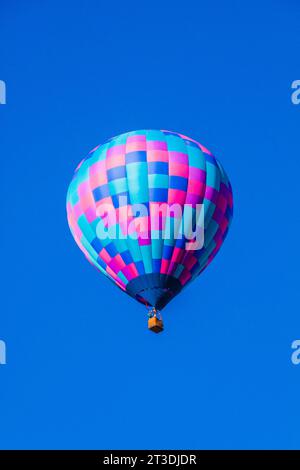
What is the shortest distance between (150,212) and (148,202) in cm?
22

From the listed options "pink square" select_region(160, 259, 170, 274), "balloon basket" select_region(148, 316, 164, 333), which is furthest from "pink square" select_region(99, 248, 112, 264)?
"balloon basket" select_region(148, 316, 164, 333)

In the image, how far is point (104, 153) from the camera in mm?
28953

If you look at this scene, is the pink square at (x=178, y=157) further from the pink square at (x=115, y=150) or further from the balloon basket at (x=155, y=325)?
the balloon basket at (x=155, y=325)

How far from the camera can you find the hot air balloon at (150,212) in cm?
2775

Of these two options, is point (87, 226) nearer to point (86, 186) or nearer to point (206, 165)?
point (86, 186)

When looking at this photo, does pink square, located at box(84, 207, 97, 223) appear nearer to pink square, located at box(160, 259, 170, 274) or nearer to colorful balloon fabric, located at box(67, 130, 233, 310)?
colorful balloon fabric, located at box(67, 130, 233, 310)

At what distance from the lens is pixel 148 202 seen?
2797 cm

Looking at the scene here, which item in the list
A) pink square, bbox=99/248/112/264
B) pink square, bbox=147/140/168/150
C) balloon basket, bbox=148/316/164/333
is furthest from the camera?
pink square, bbox=147/140/168/150

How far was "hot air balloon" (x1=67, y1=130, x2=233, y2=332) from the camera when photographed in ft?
91.0

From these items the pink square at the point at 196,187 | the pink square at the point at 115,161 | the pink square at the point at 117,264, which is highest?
the pink square at the point at 115,161

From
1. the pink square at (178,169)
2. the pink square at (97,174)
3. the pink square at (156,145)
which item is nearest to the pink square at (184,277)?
the pink square at (178,169)

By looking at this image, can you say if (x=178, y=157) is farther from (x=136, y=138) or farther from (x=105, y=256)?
(x=105, y=256)

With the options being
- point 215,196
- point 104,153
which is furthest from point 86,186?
point 215,196

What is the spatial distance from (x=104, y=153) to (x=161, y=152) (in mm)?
1185
